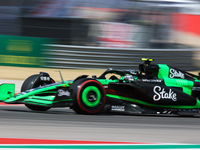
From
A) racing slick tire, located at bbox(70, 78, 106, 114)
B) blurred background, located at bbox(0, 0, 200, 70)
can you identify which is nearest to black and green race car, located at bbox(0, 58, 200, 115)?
racing slick tire, located at bbox(70, 78, 106, 114)

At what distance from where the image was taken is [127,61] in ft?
56.3

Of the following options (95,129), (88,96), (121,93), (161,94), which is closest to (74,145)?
(95,129)

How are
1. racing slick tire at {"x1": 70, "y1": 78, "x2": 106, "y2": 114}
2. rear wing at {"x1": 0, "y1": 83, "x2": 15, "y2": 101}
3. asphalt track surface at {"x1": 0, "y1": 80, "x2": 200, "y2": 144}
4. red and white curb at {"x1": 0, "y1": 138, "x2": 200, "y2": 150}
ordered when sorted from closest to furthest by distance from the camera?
red and white curb at {"x1": 0, "y1": 138, "x2": 200, "y2": 150}
asphalt track surface at {"x1": 0, "y1": 80, "x2": 200, "y2": 144}
racing slick tire at {"x1": 70, "y1": 78, "x2": 106, "y2": 114}
rear wing at {"x1": 0, "y1": 83, "x2": 15, "y2": 101}

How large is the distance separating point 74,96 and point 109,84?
901mm

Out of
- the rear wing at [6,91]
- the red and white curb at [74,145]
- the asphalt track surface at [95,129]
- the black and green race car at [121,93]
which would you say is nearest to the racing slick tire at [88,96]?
the black and green race car at [121,93]

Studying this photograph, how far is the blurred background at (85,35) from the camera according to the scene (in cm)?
1677

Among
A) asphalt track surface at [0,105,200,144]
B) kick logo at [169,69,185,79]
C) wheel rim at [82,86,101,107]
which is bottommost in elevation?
asphalt track surface at [0,105,200,144]

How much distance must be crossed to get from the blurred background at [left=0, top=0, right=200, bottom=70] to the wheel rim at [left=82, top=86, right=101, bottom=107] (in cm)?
1006

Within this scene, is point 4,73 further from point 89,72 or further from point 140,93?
point 140,93

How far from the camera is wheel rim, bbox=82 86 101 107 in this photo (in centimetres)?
686

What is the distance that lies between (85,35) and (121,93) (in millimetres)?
10341

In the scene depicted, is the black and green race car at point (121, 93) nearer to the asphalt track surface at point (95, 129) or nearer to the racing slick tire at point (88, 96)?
the racing slick tire at point (88, 96)

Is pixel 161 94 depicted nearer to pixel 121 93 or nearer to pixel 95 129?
pixel 121 93

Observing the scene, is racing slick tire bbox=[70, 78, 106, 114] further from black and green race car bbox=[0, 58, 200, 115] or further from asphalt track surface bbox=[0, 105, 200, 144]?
asphalt track surface bbox=[0, 105, 200, 144]
